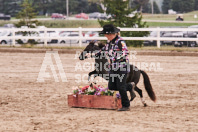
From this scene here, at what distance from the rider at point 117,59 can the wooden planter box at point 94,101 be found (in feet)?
A: 0.73

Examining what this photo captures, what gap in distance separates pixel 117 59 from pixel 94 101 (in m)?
1.14

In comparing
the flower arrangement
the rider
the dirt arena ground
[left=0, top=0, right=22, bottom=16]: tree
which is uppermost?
the rider

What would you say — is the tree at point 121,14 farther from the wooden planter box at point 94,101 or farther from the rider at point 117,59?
the rider at point 117,59

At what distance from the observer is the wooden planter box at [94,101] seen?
31.9 feet

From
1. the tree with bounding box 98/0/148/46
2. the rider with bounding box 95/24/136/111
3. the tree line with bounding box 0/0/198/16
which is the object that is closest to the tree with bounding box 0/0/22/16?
the tree line with bounding box 0/0/198/16

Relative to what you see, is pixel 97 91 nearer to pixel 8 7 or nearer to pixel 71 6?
pixel 71 6

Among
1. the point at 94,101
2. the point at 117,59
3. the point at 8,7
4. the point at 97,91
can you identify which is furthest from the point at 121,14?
the point at 8,7

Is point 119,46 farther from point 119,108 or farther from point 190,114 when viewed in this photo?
point 190,114

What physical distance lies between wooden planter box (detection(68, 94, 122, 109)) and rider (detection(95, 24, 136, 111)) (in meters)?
0.22

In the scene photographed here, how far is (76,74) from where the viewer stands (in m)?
15.9

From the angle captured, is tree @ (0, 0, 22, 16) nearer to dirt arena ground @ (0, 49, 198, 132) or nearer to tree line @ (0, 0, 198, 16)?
tree line @ (0, 0, 198, 16)

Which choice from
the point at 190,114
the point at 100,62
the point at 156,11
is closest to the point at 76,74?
the point at 100,62

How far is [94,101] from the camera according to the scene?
9.88m

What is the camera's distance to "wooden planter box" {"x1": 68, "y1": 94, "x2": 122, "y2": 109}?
9711 millimetres
